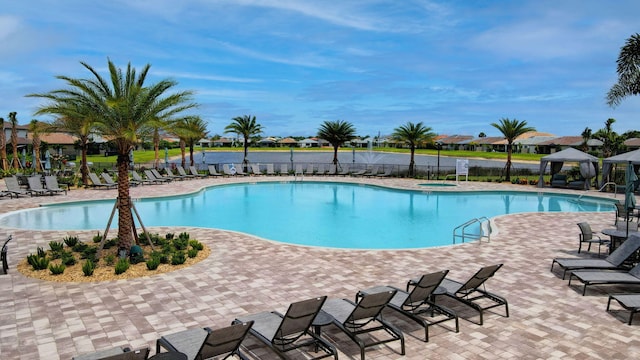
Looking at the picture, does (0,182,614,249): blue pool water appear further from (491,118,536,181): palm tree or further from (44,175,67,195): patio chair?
(491,118,536,181): palm tree

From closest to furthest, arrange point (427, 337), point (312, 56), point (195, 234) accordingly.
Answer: point (427, 337) → point (195, 234) → point (312, 56)

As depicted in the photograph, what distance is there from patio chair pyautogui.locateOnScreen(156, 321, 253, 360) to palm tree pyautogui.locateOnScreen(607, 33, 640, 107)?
21673 millimetres

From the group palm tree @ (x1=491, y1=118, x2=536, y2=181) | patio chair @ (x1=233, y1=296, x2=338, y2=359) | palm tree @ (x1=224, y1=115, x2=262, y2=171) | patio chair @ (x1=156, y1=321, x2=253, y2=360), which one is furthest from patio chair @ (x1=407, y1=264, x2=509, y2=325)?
palm tree @ (x1=224, y1=115, x2=262, y2=171)

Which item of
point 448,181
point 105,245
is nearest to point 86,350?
point 105,245

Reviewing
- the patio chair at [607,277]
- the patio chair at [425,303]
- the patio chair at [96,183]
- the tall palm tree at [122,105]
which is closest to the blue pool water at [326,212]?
the patio chair at [96,183]

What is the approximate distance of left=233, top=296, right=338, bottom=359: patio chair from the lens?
17.3 ft

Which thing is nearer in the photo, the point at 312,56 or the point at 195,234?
the point at 195,234

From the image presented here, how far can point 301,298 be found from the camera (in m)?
7.71

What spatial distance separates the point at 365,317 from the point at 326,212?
1479 cm

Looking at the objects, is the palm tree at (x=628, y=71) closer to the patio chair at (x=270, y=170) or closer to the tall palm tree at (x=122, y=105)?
the tall palm tree at (x=122, y=105)

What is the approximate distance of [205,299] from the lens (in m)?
7.60

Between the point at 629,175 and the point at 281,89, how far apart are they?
2996 inches

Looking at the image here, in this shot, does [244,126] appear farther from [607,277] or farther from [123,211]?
[607,277]

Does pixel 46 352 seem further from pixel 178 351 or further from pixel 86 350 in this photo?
pixel 178 351
